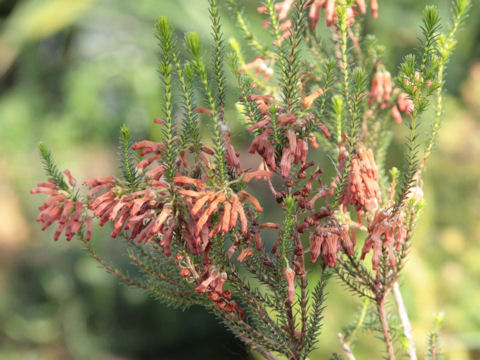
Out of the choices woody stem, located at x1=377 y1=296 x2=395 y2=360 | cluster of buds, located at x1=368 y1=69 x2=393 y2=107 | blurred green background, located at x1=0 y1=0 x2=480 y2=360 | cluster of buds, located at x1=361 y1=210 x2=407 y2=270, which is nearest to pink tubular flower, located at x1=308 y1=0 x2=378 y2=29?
cluster of buds, located at x1=368 y1=69 x2=393 y2=107

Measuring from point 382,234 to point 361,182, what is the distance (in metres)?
0.07

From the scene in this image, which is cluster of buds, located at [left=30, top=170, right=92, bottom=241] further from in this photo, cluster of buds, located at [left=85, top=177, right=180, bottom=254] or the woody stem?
the woody stem

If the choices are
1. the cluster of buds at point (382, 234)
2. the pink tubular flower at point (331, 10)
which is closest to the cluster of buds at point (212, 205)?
the cluster of buds at point (382, 234)

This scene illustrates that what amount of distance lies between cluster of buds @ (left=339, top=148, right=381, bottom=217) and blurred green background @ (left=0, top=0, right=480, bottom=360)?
329 mm

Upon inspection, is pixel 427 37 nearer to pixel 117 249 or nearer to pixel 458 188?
pixel 458 188

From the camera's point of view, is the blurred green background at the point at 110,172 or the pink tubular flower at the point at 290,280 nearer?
the pink tubular flower at the point at 290,280

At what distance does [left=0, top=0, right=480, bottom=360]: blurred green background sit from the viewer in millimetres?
1886

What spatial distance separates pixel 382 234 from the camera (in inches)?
25.2

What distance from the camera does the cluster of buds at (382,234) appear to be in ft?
2.04

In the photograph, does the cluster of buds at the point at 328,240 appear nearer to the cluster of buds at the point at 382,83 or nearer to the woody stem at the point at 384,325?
the woody stem at the point at 384,325

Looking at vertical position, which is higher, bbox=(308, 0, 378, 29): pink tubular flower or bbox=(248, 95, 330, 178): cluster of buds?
bbox=(308, 0, 378, 29): pink tubular flower

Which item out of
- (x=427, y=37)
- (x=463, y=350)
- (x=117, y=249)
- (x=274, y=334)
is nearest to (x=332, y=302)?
(x=463, y=350)

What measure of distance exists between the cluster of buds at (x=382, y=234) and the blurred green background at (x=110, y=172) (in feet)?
1.01

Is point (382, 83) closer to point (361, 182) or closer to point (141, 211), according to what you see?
point (361, 182)
